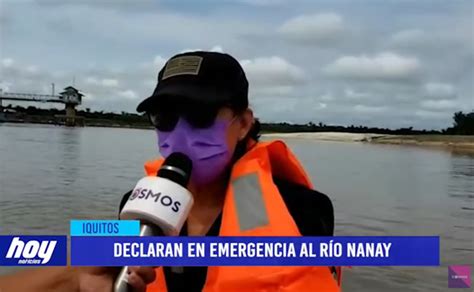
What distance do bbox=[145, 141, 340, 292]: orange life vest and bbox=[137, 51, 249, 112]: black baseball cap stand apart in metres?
0.27

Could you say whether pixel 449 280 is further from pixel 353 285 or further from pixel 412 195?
pixel 412 195

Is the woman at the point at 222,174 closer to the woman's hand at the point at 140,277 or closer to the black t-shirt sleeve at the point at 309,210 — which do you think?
the black t-shirt sleeve at the point at 309,210

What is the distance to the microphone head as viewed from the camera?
5.56 ft

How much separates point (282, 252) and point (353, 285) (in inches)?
187

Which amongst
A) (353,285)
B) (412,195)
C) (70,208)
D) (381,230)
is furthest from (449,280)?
(412,195)

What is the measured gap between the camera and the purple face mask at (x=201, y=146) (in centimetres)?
202

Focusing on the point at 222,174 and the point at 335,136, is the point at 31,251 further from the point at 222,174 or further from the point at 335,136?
the point at 335,136

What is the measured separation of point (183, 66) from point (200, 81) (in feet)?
0.30

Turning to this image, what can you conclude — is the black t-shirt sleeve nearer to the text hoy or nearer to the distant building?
the text hoy

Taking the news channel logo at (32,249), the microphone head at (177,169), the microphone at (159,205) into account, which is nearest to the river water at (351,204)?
the news channel logo at (32,249)

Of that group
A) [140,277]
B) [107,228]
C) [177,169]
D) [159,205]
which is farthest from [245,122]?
[140,277]

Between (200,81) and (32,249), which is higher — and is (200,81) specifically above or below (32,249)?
above

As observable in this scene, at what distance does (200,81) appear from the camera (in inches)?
79.6

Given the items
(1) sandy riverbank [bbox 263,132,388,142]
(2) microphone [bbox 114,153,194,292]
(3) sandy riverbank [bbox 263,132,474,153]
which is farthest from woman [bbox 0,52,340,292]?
(1) sandy riverbank [bbox 263,132,388,142]
